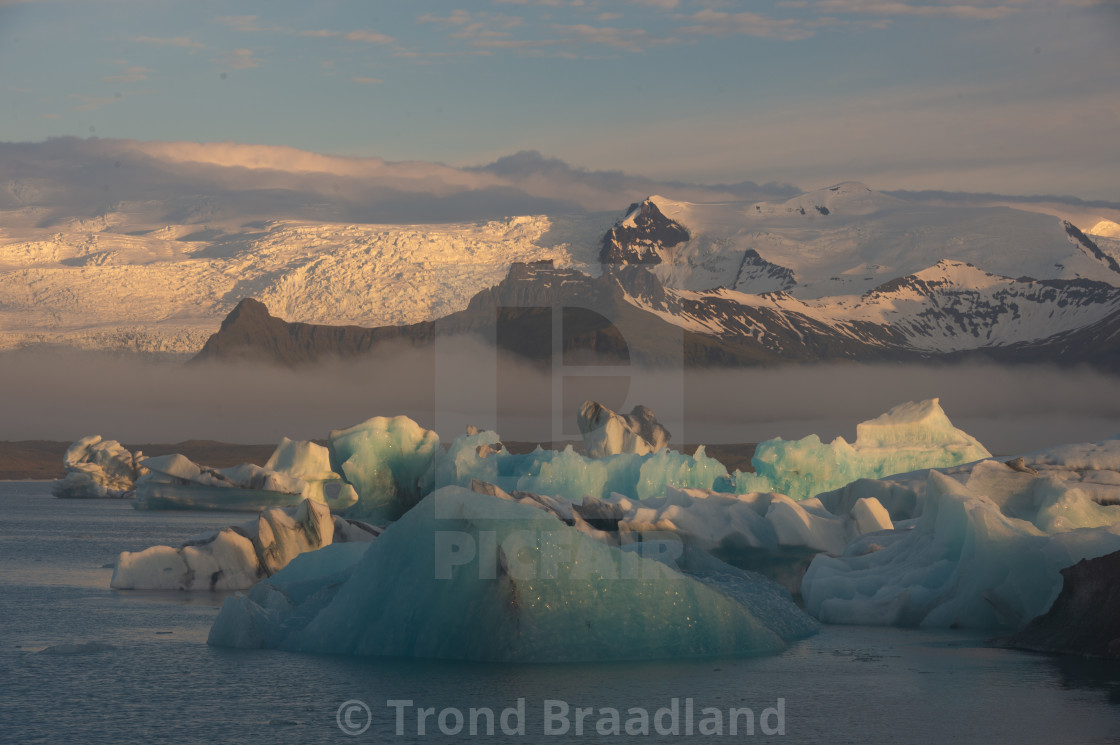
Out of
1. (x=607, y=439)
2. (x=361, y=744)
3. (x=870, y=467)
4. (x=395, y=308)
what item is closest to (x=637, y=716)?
(x=361, y=744)

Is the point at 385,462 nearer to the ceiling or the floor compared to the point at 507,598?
nearer to the floor

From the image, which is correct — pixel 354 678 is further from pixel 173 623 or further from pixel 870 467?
pixel 870 467

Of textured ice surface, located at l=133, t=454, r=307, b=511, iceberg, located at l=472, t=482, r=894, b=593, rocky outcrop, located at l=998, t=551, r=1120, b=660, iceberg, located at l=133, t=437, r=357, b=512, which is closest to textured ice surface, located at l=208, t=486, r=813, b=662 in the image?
rocky outcrop, located at l=998, t=551, r=1120, b=660

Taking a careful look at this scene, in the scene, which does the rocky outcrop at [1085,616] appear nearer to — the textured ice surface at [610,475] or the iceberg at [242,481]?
the textured ice surface at [610,475]

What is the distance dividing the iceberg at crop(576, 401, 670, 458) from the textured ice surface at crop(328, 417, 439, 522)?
1077cm

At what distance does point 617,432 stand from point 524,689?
151 feet

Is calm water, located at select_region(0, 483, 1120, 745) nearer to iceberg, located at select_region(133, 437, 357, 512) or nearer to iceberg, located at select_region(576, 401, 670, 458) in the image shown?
iceberg, located at select_region(576, 401, 670, 458)

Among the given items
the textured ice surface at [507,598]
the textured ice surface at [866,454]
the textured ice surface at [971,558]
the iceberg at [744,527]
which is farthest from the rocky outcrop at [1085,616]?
the textured ice surface at [866,454]

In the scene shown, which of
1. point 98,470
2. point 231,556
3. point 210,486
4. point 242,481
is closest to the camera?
point 231,556

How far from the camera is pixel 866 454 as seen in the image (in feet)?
161

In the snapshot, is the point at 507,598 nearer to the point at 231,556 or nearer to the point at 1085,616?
the point at 1085,616

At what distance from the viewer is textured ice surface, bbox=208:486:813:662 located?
58.5 ft

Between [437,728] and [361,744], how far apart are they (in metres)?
1.07

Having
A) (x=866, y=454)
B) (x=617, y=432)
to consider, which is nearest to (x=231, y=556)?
(x=866, y=454)
